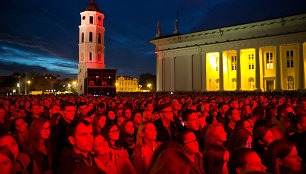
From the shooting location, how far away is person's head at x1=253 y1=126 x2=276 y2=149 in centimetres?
423

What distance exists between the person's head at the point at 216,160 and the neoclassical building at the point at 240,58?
4015 centimetres

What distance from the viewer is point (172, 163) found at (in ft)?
6.34

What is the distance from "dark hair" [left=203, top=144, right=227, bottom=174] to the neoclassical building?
132 ft

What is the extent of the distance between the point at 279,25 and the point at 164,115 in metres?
45.9

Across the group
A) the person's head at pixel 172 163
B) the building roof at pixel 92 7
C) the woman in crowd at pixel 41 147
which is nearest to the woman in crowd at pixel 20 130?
the woman in crowd at pixel 41 147

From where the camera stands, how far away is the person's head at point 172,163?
1.91 meters

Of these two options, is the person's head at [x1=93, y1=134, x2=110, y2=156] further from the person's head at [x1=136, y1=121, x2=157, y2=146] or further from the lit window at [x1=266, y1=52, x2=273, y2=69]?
the lit window at [x1=266, y1=52, x2=273, y2=69]

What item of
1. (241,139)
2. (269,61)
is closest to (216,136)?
(241,139)

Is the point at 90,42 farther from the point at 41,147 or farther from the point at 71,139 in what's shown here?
the point at 71,139

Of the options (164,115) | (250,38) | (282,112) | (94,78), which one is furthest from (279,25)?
(164,115)

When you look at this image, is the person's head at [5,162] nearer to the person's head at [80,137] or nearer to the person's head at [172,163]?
the person's head at [80,137]

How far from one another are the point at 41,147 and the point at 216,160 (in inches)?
113

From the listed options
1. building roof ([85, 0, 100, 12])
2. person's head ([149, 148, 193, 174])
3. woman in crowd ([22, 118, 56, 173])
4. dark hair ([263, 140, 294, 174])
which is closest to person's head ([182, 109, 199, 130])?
dark hair ([263, 140, 294, 174])

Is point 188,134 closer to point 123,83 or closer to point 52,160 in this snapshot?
point 52,160
